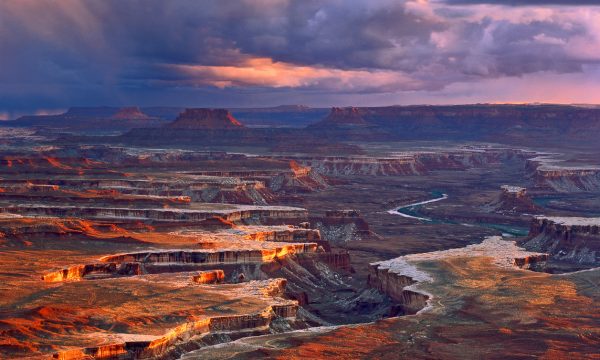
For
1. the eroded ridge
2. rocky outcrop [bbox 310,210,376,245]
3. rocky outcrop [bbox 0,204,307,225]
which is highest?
rocky outcrop [bbox 0,204,307,225]

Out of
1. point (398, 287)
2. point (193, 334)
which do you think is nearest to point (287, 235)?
point (398, 287)

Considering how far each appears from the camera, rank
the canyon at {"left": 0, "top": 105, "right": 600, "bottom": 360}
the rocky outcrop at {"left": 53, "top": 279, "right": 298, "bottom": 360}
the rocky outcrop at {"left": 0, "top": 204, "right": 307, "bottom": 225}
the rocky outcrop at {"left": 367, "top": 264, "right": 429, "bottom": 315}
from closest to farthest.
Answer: the rocky outcrop at {"left": 53, "top": 279, "right": 298, "bottom": 360}, the canyon at {"left": 0, "top": 105, "right": 600, "bottom": 360}, the rocky outcrop at {"left": 367, "top": 264, "right": 429, "bottom": 315}, the rocky outcrop at {"left": 0, "top": 204, "right": 307, "bottom": 225}

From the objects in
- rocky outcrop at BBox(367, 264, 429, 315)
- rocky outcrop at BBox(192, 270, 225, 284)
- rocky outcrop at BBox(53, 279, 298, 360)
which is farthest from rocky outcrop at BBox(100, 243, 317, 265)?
rocky outcrop at BBox(53, 279, 298, 360)

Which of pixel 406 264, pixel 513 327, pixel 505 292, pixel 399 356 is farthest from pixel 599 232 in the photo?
pixel 399 356

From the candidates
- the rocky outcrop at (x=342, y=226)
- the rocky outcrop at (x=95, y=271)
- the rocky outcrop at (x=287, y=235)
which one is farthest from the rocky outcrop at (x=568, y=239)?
the rocky outcrop at (x=95, y=271)

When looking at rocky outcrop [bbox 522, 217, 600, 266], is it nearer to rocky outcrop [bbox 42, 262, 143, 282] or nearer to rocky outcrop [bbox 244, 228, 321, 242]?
rocky outcrop [bbox 244, 228, 321, 242]

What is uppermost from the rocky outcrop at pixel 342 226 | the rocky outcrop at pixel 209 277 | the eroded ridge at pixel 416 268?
the rocky outcrop at pixel 209 277

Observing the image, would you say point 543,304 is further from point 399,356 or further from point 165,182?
point 165,182

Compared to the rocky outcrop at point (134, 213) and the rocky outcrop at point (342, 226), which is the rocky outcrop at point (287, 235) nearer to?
the rocky outcrop at point (134, 213)
